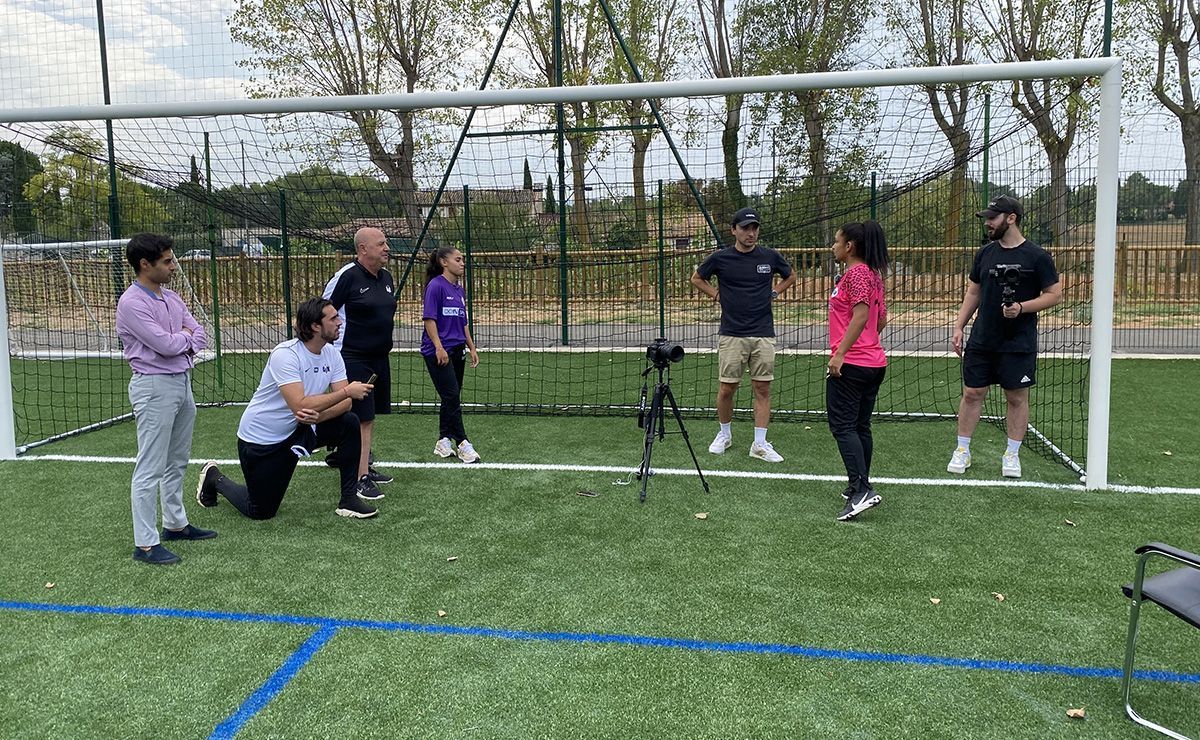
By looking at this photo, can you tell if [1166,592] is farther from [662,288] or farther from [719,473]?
[662,288]

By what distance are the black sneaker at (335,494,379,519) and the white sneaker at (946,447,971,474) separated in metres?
4.12

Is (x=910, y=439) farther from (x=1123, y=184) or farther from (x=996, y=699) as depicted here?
(x=1123, y=184)

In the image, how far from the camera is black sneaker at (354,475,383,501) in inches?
218

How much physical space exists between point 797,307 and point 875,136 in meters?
5.18

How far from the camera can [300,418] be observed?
4.83 m

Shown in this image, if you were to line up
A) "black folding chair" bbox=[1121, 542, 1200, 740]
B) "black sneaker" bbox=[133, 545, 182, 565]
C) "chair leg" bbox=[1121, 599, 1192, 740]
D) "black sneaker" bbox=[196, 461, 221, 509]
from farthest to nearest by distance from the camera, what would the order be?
"black sneaker" bbox=[196, 461, 221, 509], "black sneaker" bbox=[133, 545, 182, 565], "chair leg" bbox=[1121, 599, 1192, 740], "black folding chair" bbox=[1121, 542, 1200, 740]

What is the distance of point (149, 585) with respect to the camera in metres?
4.24

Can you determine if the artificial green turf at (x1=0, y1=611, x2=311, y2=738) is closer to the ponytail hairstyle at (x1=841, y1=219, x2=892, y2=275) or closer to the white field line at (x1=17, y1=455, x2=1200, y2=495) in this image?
the white field line at (x1=17, y1=455, x2=1200, y2=495)

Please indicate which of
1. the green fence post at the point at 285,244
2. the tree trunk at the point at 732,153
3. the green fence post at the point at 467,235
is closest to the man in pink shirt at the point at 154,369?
the green fence post at the point at 285,244

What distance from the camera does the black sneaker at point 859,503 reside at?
16.4ft

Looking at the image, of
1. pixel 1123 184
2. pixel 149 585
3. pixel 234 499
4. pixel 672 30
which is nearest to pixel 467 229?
pixel 234 499

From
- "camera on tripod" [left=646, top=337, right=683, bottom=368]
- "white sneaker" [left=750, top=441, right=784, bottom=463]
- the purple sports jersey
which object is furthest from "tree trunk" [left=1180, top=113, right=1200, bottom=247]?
the purple sports jersey

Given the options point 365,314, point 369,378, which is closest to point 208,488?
point 369,378

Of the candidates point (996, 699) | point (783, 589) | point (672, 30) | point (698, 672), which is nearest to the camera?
point (996, 699)
